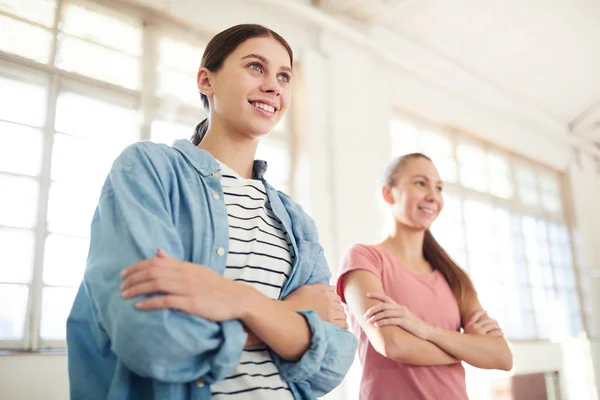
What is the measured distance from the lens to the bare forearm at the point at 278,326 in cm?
96

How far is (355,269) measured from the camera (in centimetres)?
183

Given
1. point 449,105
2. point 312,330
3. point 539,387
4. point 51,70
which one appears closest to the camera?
point 312,330

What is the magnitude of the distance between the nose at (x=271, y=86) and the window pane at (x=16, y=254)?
154cm

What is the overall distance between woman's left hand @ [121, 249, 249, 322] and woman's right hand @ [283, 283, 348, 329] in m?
0.22

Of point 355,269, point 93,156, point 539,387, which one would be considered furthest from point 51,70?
point 539,387

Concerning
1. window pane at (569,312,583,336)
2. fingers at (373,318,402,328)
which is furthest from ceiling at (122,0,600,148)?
window pane at (569,312,583,336)

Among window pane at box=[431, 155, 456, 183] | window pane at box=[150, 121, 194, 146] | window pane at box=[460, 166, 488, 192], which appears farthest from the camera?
window pane at box=[460, 166, 488, 192]

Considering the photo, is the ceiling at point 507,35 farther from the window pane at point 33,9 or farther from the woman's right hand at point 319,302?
A: the woman's right hand at point 319,302

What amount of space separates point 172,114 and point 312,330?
7.01 feet

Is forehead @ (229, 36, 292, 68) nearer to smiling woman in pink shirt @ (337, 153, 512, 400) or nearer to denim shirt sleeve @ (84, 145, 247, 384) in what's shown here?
denim shirt sleeve @ (84, 145, 247, 384)

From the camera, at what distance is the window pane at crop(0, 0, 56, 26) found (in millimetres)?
2465

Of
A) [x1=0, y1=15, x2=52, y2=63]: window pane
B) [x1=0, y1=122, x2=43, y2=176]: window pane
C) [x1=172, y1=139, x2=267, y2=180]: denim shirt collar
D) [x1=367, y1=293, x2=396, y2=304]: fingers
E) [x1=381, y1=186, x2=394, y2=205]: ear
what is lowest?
[x1=367, y1=293, x2=396, y2=304]: fingers

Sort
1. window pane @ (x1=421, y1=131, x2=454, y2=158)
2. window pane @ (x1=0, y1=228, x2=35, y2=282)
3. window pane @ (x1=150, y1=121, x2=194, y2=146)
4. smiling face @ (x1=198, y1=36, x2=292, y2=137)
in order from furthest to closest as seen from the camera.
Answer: window pane @ (x1=421, y1=131, x2=454, y2=158) → window pane @ (x1=150, y1=121, x2=194, y2=146) → window pane @ (x1=0, y1=228, x2=35, y2=282) → smiling face @ (x1=198, y1=36, x2=292, y2=137)

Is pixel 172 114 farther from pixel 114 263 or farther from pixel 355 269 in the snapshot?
pixel 114 263
